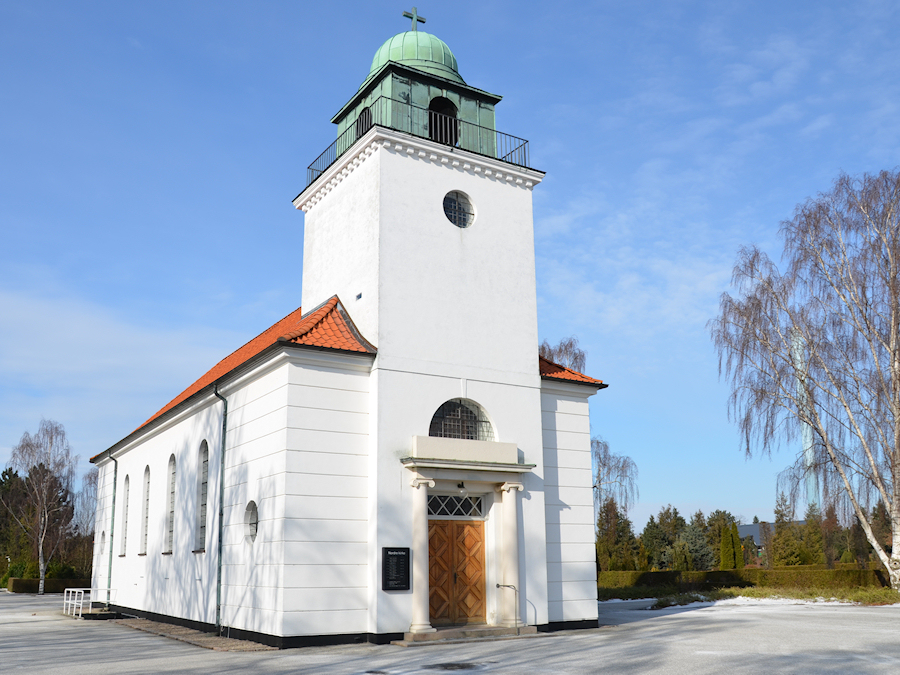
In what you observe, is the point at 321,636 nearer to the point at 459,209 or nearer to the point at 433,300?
the point at 433,300

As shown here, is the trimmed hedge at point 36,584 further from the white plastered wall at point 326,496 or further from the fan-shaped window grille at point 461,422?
the fan-shaped window grille at point 461,422

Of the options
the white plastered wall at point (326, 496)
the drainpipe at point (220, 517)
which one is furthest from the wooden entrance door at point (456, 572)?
the drainpipe at point (220, 517)

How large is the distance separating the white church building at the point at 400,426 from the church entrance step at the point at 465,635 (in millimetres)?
235

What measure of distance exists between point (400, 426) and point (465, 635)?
4331 mm

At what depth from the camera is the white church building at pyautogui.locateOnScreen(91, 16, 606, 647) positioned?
A: 598 inches

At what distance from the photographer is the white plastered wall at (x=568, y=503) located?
17703 millimetres

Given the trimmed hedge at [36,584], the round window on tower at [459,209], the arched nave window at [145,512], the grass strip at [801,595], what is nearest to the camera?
the round window on tower at [459,209]

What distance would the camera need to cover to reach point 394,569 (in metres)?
15.2

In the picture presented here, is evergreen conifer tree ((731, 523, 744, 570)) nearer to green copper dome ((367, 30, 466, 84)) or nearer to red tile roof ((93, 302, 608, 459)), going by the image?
red tile roof ((93, 302, 608, 459))

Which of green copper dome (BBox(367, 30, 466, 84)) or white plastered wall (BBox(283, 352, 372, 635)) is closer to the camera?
white plastered wall (BBox(283, 352, 372, 635))

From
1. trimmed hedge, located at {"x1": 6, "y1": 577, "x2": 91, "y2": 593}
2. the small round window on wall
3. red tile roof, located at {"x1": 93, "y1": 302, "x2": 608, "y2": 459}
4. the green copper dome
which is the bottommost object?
trimmed hedge, located at {"x1": 6, "y1": 577, "x2": 91, "y2": 593}

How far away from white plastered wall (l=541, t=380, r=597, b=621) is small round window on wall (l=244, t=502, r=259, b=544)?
21.5ft

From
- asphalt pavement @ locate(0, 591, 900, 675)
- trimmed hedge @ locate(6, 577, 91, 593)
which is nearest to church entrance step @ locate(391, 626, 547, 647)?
asphalt pavement @ locate(0, 591, 900, 675)

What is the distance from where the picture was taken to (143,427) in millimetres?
25016
